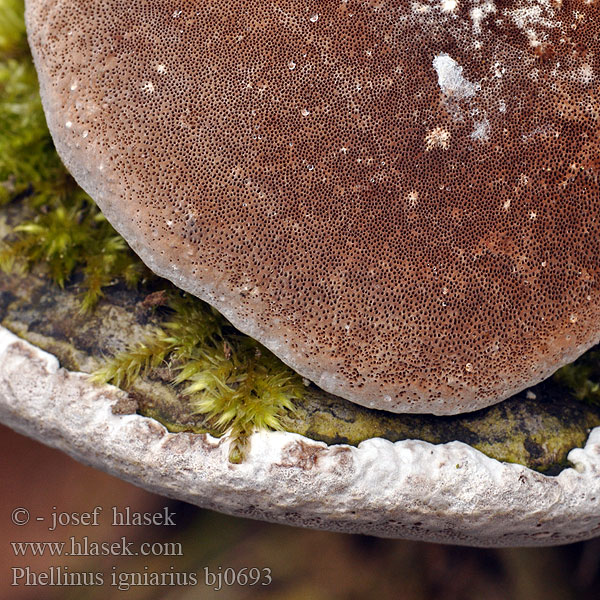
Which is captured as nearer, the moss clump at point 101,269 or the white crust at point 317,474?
the white crust at point 317,474

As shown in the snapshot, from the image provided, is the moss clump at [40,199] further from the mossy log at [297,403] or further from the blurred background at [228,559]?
the blurred background at [228,559]

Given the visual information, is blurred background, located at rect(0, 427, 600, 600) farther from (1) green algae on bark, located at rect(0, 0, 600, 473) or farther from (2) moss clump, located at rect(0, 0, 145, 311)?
(2) moss clump, located at rect(0, 0, 145, 311)

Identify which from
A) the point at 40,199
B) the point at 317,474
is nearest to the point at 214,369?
the point at 317,474

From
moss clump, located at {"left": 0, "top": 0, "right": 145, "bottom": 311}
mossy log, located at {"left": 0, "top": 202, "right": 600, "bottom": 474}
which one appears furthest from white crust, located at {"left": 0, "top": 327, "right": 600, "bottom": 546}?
moss clump, located at {"left": 0, "top": 0, "right": 145, "bottom": 311}

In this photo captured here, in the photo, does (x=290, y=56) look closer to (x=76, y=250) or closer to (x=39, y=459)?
(x=76, y=250)

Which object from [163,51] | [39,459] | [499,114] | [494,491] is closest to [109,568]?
[39,459]

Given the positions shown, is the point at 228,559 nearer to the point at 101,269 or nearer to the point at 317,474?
the point at 317,474

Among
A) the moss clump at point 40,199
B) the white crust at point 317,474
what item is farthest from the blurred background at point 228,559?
the moss clump at point 40,199
